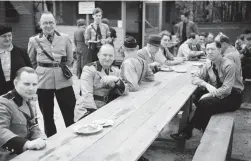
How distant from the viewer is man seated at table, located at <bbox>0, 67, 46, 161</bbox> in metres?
2.29

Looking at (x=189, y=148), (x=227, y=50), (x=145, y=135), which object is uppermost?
(x=227, y=50)

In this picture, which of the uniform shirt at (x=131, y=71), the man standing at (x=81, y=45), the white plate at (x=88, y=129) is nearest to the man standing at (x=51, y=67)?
the uniform shirt at (x=131, y=71)

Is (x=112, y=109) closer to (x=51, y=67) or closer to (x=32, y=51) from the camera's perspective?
(x=51, y=67)

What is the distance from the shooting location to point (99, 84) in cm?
361

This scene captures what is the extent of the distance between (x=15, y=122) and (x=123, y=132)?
86 centimetres

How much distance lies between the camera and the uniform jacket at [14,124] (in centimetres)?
229

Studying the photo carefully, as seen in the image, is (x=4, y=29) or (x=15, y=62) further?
(x=15, y=62)

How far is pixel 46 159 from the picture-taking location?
7.02 ft

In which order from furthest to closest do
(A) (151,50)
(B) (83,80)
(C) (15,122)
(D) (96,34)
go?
(D) (96,34)
(A) (151,50)
(B) (83,80)
(C) (15,122)

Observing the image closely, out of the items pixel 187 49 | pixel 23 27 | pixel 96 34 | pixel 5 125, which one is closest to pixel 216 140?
pixel 5 125

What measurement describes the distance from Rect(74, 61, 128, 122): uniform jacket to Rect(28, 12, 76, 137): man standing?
20.3 inches

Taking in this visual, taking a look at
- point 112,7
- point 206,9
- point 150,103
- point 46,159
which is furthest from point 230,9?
point 46,159

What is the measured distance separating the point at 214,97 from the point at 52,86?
2.12 meters

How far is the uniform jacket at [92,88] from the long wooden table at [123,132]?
0.52ft
